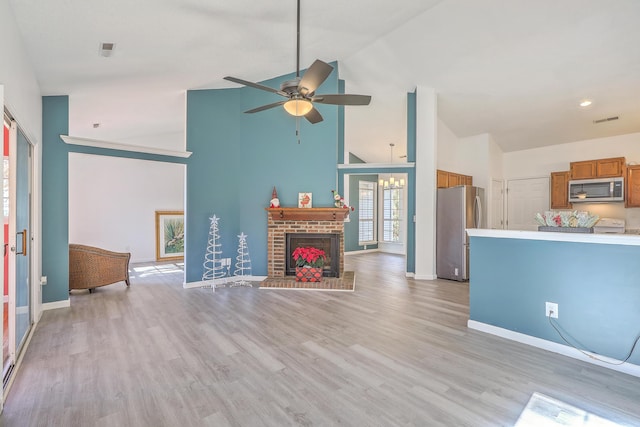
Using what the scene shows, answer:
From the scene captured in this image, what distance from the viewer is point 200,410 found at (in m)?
1.89

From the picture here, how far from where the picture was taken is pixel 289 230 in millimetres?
5418

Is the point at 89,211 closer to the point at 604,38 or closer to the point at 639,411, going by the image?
the point at 639,411

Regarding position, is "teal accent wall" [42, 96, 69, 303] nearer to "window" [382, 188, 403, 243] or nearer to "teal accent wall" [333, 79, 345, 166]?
"teal accent wall" [333, 79, 345, 166]

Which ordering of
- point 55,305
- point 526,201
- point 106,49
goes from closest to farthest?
point 106,49 → point 55,305 → point 526,201

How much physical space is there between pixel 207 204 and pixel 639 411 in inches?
203

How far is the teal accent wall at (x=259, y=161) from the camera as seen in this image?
17.3 feet

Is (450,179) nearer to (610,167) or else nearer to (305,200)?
(610,167)

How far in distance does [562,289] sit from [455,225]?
292 centimetres

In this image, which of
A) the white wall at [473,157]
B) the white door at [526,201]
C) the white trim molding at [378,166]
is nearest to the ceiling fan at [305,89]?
the white trim molding at [378,166]

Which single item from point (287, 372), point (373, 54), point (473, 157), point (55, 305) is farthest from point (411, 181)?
point (55, 305)

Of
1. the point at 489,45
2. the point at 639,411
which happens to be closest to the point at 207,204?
the point at 489,45

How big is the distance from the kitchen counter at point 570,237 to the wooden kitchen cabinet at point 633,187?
442cm

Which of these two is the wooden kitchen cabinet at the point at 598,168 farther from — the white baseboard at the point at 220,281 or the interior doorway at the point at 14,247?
the interior doorway at the point at 14,247

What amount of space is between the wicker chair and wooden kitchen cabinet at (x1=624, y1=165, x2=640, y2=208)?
28.2 ft
